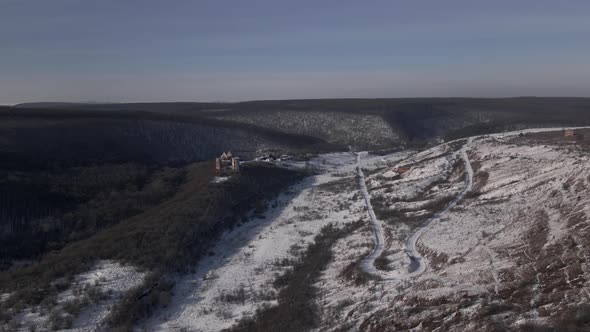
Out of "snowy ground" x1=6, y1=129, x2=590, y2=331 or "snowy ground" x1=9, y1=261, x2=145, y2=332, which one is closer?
"snowy ground" x1=6, y1=129, x2=590, y2=331

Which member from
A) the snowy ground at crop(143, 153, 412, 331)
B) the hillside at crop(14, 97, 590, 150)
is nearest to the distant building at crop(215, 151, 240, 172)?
the snowy ground at crop(143, 153, 412, 331)

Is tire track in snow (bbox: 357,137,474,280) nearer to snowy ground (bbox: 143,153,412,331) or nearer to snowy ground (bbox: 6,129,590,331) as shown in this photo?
snowy ground (bbox: 6,129,590,331)

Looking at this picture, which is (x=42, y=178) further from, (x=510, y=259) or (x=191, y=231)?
(x=510, y=259)

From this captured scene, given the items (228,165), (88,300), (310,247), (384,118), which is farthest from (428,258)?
(384,118)

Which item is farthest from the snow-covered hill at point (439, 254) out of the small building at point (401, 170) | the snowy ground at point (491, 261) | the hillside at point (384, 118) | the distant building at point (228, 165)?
the hillside at point (384, 118)

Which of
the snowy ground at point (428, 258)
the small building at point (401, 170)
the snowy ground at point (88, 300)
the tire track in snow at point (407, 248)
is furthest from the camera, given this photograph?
the small building at point (401, 170)

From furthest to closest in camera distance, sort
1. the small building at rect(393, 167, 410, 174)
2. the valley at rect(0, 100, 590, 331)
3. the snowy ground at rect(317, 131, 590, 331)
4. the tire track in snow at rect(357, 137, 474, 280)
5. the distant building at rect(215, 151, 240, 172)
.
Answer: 1. the distant building at rect(215, 151, 240, 172)
2. the small building at rect(393, 167, 410, 174)
3. the tire track in snow at rect(357, 137, 474, 280)
4. the valley at rect(0, 100, 590, 331)
5. the snowy ground at rect(317, 131, 590, 331)

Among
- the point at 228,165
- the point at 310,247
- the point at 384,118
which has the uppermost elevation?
the point at 384,118

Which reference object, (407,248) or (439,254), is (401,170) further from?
(439,254)

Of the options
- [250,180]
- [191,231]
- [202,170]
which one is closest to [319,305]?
[191,231]

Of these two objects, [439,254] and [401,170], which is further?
[401,170]

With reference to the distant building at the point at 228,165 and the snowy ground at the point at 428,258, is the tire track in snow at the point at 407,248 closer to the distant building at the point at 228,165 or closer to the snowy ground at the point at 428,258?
the snowy ground at the point at 428,258
